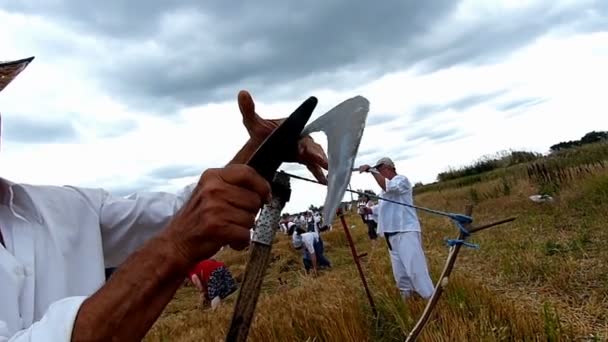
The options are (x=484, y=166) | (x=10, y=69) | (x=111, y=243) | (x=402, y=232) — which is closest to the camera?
(x=10, y=69)

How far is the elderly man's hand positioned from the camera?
1296 millimetres

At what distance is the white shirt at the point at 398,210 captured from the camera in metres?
6.46

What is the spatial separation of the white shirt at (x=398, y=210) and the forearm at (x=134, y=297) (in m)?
5.61

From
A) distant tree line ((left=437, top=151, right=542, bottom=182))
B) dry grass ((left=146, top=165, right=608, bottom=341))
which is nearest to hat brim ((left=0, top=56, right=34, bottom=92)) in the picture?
dry grass ((left=146, top=165, right=608, bottom=341))

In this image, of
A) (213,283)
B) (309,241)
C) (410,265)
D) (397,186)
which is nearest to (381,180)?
(397,186)

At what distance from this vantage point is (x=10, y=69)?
168 cm

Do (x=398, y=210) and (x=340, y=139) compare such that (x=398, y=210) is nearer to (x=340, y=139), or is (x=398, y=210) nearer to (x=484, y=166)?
(x=340, y=139)

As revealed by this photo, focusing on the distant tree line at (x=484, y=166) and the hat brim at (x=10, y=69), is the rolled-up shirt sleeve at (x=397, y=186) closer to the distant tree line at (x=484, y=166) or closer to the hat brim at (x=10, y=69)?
the hat brim at (x=10, y=69)

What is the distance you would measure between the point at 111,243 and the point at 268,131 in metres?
0.78

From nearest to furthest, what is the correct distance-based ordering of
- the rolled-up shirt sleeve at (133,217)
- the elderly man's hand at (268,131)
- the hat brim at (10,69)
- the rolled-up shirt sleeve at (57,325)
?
1. the rolled-up shirt sleeve at (57,325)
2. the elderly man's hand at (268,131)
3. the hat brim at (10,69)
4. the rolled-up shirt sleeve at (133,217)

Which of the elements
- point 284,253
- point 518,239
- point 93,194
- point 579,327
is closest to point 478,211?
point 284,253

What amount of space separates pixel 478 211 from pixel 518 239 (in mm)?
8741

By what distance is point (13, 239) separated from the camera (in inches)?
55.5

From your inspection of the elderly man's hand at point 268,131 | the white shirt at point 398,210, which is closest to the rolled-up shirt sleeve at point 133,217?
the elderly man's hand at point 268,131
